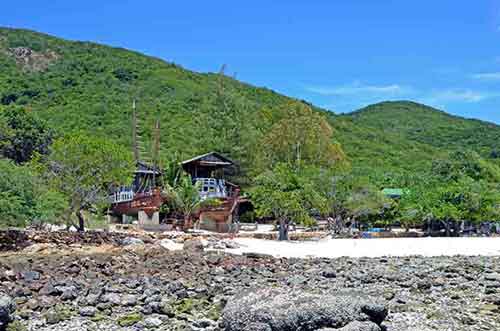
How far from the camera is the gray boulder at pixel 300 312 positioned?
9195mm

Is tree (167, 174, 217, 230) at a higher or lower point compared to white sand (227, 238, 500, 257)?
higher

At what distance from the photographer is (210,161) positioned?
42.1 metres

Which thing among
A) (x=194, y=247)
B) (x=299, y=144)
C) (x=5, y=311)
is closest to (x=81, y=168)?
(x=194, y=247)

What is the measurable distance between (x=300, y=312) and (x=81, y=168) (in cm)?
2088

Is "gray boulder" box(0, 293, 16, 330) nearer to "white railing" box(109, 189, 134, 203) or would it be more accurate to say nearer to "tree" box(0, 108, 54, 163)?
"white railing" box(109, 189, 134, 203)

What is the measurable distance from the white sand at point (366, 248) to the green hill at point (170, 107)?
16317 millimetres

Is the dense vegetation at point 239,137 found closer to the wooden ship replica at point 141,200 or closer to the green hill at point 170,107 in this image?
the green hill at point 170,107

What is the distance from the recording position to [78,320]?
41.4 ft

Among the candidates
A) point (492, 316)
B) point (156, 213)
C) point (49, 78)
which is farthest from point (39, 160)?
point (49, 78)

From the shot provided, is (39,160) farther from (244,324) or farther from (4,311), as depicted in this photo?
(244,324)

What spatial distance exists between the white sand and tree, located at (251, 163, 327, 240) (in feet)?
5.09

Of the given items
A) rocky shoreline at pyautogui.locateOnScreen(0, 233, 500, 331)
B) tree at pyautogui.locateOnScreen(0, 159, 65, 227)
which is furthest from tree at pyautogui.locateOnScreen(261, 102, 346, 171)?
rocky shoreline at pyautogui.locateOnScreen(0, 233, 500, 331)

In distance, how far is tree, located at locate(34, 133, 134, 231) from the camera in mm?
28016

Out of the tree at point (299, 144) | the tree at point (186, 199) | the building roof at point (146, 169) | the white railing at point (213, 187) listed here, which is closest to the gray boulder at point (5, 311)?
the tree at point (186, 199)
